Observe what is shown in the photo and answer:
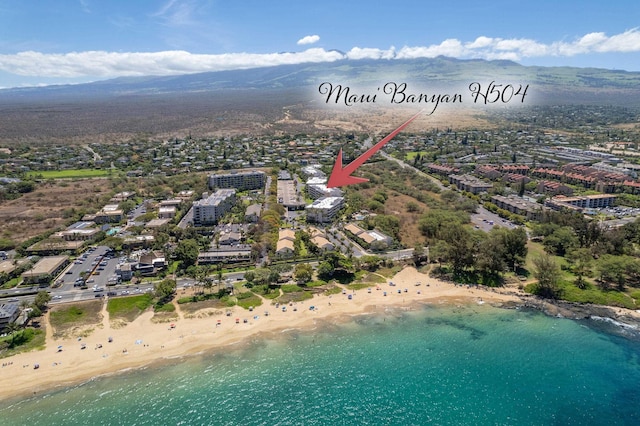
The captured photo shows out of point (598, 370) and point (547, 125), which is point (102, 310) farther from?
point (547, 125)

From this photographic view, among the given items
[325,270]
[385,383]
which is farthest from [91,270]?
[385,383]

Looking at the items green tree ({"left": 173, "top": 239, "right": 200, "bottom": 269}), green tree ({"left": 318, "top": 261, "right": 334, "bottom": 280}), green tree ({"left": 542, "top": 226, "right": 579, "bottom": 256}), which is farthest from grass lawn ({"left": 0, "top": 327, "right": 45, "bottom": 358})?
green tree ({"left": 542, "top": 226, "right": 579, "bottom": 256})

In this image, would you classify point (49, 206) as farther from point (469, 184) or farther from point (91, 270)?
point (469, 184)

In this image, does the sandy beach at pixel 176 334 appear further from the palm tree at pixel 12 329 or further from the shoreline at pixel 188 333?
the palm tree at pixel 12 329

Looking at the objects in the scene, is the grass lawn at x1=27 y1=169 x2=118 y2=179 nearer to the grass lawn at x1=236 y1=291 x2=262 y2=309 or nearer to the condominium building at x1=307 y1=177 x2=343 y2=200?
the condominium building at x1=307 y1=177 x2=343 y2=200

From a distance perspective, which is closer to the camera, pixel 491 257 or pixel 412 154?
pixel 491 257
